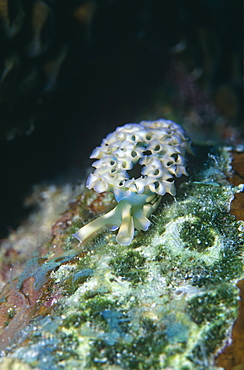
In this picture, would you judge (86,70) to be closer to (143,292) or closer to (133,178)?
(133,178)

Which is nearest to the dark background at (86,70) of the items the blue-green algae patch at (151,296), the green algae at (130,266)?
the blue-green algae patch at (151,296)

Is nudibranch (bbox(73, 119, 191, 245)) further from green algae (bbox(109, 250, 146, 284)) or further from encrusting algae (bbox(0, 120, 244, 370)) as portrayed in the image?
green algae (bbox(109, 250, 146, 284))

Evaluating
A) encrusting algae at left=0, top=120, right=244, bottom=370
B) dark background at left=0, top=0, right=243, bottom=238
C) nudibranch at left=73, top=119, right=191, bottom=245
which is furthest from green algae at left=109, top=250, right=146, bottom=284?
dark background at left=0, top=0, right=243, bottom=238

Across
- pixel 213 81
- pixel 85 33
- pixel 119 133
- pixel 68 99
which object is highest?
pixel 85 33

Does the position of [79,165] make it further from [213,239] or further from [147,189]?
[213,239]

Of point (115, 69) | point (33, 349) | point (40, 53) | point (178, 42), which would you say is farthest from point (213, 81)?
point (33, 349)

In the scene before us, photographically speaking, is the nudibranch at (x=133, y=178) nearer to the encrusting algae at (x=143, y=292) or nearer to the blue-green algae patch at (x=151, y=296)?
the encrusting algae at (x=143, y=292)

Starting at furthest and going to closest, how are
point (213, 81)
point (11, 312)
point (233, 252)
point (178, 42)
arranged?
point (213, 81) → point (178, 42) → point (11, 312) → point (233, 252)
